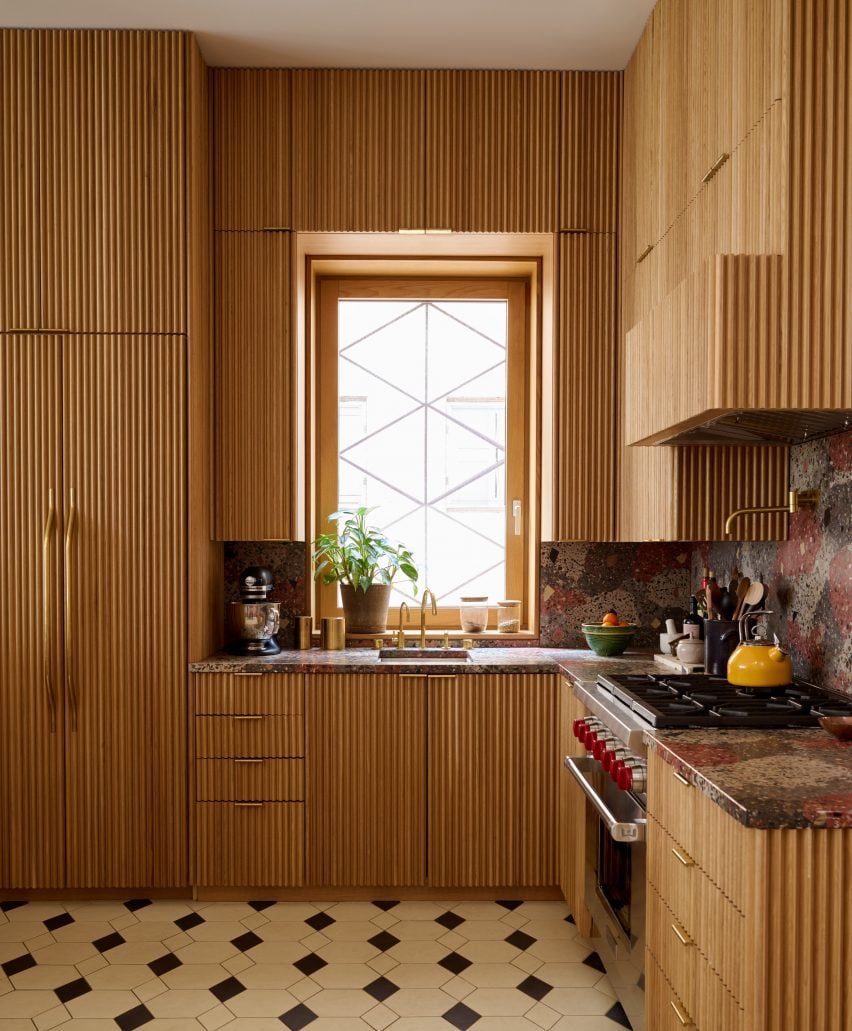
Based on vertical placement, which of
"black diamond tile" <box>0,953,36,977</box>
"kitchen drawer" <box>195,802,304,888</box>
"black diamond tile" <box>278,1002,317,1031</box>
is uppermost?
"kitchen drawer" <box>195,802,304,888</box>

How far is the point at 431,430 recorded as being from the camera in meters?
3.63

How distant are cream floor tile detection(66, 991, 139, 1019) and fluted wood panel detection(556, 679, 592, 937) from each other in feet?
4.37

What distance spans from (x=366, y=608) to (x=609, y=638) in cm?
98

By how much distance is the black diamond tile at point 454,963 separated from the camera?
2498 millimetres

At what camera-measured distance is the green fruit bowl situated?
3.04m

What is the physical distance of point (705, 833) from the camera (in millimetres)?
1548

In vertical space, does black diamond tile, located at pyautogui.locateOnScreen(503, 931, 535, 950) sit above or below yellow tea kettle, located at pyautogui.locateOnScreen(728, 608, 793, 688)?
below

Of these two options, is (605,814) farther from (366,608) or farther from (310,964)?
(366,608)

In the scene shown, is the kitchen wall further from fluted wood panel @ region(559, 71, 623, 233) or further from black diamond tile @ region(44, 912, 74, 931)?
black diamond tile @ region(44, 912, 74, 931)

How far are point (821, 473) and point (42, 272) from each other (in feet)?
8.58

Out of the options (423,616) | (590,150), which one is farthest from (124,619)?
(590,150)

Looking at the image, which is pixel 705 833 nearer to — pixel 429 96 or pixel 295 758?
pixel 295 758

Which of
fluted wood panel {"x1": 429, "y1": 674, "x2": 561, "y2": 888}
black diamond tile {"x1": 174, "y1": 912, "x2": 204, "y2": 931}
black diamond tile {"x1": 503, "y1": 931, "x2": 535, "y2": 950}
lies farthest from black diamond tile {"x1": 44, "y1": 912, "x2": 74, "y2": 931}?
black diamond tile {"x1": 503, "y1": 931, "x2": 535, "y2": 950}

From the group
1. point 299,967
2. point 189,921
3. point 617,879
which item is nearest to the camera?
point 617,879
